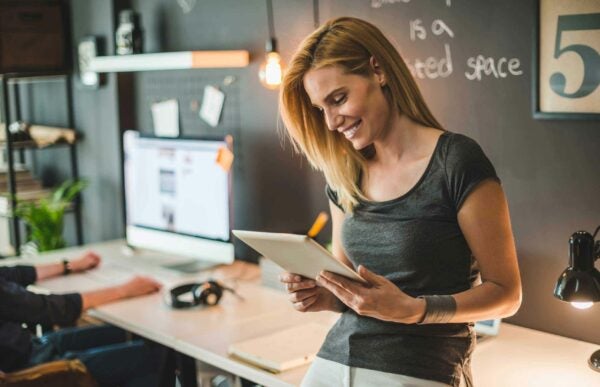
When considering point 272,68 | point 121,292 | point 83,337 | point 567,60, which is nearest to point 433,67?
point 567,60

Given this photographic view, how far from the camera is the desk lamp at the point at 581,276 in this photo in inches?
70.3

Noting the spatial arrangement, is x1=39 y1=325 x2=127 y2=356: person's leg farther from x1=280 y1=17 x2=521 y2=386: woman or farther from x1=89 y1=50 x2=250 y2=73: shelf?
x1=280 y1=17 x2=521 y2=386: woman

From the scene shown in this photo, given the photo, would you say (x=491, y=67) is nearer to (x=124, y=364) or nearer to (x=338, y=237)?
(x=338, y=237)

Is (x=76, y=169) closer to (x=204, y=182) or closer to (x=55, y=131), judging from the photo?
(x=55, y=131)

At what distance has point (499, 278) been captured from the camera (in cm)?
160

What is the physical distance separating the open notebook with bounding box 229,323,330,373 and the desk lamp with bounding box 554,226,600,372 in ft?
2.08

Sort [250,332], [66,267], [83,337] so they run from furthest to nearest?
[66,267] < [83,337] < [250,332]

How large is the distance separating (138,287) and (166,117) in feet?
3.15

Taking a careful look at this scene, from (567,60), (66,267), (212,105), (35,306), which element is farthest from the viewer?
(212,105)

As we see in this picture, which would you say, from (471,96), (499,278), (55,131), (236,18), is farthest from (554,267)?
(55,131)

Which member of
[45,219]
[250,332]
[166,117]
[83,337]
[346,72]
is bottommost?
[83,337]

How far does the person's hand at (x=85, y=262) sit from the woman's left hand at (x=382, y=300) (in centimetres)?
171

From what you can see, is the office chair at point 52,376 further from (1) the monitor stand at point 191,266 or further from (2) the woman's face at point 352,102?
(2) the woman's face at point 352,102

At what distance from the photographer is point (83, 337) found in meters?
2.84
